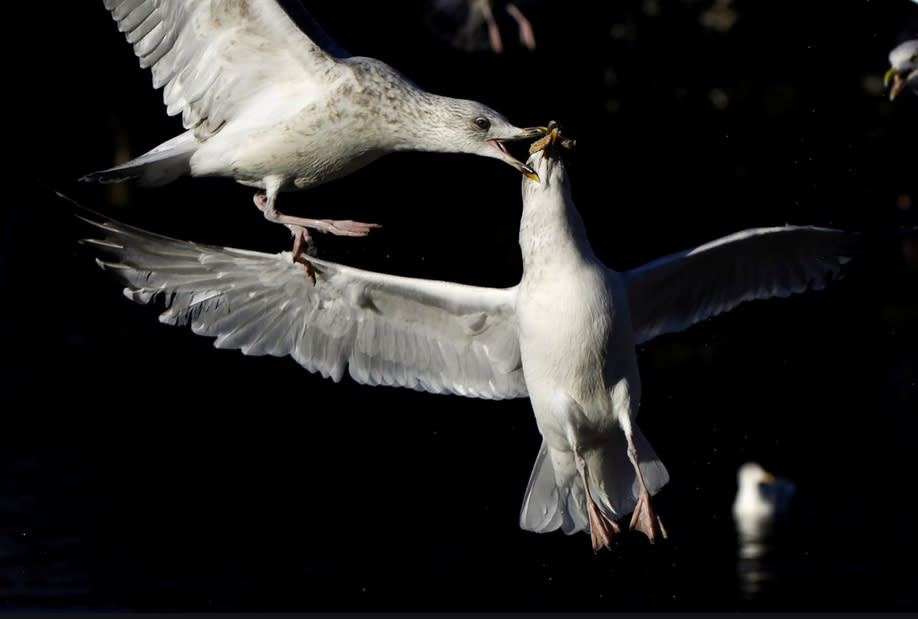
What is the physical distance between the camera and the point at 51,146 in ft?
65.9

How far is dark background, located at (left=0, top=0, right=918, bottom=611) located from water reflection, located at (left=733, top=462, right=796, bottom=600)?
6cm

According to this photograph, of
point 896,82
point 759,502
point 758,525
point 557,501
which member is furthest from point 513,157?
point 759,502

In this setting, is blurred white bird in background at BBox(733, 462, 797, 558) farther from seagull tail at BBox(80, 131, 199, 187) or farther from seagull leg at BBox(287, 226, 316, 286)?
seagull tail at BBox(80, 131, 199, 187)

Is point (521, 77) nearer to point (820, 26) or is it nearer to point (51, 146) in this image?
point (820, 26)

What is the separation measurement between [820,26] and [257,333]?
484 inches

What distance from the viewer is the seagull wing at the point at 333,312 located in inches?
270

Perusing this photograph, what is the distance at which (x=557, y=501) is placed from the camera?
6969 mm

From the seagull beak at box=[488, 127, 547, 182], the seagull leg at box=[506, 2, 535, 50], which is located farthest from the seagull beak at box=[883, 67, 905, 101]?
the seagull leg at box=[506, 2, 535, 50]

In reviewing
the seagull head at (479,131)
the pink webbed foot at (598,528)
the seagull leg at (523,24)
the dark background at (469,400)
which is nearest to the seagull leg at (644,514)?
the pink webbed foot at (598,528)

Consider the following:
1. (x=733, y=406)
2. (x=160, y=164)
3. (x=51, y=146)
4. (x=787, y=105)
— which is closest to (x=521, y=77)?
(x=787, y=105)

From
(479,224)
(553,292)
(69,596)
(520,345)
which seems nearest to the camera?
(553,292)

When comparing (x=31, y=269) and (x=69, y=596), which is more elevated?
(x=31, y=269)

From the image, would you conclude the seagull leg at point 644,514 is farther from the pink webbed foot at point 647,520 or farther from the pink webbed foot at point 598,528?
the pink webbed foot at point 598,528

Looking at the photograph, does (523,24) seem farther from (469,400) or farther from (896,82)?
(896,82)
